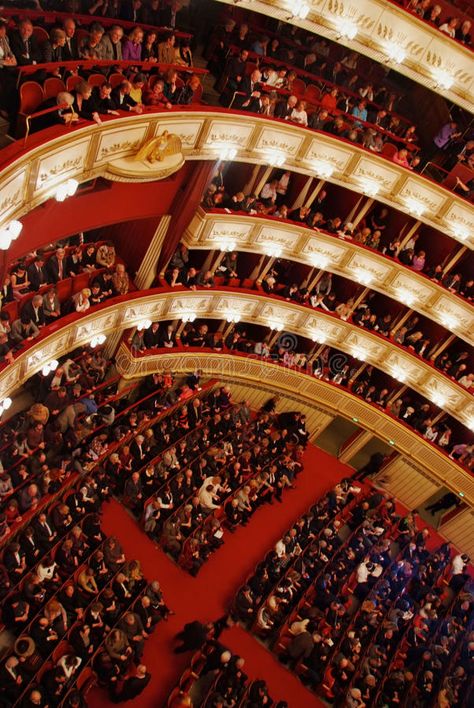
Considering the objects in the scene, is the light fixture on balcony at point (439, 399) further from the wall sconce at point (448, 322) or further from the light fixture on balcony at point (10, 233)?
the light fixture on balcony at point (10, 233)

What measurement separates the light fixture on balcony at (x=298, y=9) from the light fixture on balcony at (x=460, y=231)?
18.9 feet

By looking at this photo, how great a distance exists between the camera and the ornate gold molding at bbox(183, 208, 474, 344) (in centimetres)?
1319

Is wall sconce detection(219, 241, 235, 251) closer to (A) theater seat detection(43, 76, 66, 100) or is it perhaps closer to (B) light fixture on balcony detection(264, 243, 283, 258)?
(B) light fixture on balcony detection(264, 243, 283, 258)

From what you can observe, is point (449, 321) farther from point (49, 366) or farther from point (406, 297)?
point (49, 366)

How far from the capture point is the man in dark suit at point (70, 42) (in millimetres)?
7980

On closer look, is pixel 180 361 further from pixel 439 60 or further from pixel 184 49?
pixel 439 60

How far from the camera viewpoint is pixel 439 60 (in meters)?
12.0

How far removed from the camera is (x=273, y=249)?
46.6ft

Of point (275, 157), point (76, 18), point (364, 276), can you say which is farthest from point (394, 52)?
point (76, 18)

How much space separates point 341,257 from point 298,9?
570 centimetres

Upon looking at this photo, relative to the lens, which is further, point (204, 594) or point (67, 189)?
point (204, 594)

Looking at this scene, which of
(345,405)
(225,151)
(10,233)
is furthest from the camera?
(345,405)

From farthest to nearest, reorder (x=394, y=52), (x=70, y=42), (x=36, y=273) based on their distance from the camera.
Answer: (x=394, y=52)
(x=36, y=273)
(x=70, y=42)

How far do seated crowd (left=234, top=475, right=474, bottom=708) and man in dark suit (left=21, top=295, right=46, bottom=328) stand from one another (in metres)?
6.40
